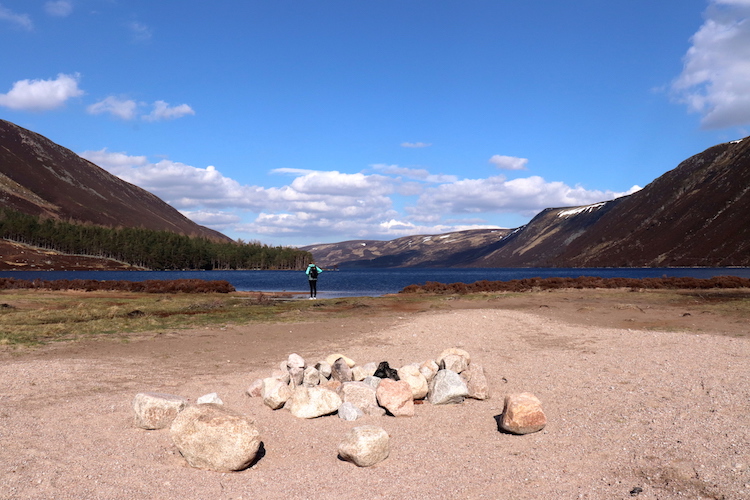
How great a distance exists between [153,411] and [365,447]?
Answer: 138 inches

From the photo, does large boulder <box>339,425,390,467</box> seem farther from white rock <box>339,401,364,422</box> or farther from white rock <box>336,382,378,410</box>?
white rock <box>336,382,378,410</box>

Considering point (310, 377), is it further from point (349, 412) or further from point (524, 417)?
point (524, 417)

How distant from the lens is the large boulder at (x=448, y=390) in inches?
400

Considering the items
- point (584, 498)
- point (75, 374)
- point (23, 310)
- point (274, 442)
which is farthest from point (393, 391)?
point (23, 310)

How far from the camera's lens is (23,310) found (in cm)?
2548

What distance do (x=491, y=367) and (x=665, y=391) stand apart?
4273mm

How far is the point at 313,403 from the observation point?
30.9 ft

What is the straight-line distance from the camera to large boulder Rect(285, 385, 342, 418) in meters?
9.39

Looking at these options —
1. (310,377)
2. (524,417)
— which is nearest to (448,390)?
(524,417)

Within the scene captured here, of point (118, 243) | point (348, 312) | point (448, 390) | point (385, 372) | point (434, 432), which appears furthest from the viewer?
point (118, 243)

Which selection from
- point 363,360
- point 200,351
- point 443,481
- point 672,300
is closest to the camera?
point 443,481

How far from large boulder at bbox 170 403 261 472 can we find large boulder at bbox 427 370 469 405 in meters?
4.23

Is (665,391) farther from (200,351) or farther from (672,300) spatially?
(672,300)

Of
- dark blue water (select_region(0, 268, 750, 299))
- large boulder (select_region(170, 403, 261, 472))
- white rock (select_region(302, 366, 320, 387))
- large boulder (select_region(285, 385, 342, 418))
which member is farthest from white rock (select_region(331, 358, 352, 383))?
dark blue water (select_region(0, 268, 750, 299))
